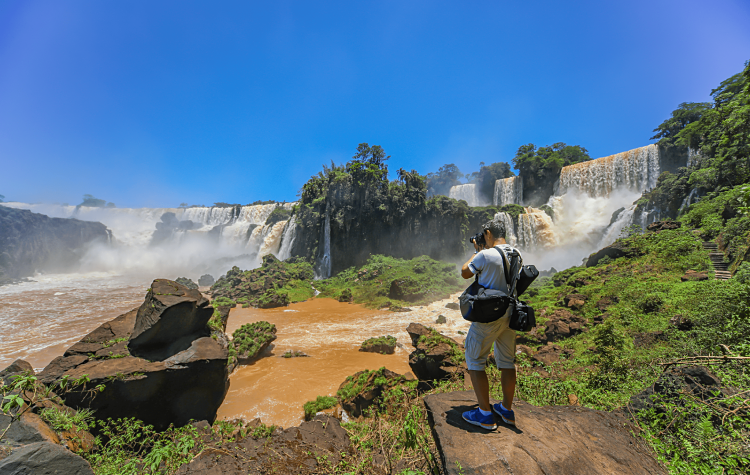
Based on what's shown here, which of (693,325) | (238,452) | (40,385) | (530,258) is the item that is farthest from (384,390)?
(530,258)

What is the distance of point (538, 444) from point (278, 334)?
1186 centimetres

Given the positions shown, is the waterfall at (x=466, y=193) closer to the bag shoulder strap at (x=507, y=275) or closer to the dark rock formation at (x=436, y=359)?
the dark rock formation at (x=436, y=359)

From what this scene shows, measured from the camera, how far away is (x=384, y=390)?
19.0ft

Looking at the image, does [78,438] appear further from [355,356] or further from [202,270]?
[202,270]

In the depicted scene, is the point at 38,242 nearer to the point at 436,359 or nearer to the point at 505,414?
the point at 436,359

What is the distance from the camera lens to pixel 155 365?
201 inches

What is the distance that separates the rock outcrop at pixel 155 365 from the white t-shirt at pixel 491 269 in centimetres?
572

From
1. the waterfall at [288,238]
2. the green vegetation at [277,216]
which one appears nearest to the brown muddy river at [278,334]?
the waterfall at [288,238]

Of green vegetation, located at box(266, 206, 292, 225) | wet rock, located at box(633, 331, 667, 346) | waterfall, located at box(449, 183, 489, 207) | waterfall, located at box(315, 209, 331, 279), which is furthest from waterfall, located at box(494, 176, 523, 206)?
wet rock, located at box(633, 331, 667, 346)

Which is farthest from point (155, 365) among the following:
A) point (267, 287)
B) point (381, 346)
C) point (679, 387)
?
point (267, 287)

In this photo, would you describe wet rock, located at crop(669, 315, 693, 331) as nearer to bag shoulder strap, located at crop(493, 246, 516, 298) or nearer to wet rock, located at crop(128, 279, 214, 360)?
bag shoulder strap, located at crop(493, 246, 516, 298)

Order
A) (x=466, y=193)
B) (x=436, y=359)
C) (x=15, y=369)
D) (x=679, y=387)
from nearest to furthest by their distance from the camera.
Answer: (x=679, y=387) < (x=15, y=369) < (x=436, y=359) < (x=466, y=193)

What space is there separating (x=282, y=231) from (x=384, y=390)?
93.5 feet

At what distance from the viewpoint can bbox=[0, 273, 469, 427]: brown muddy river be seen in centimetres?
716
